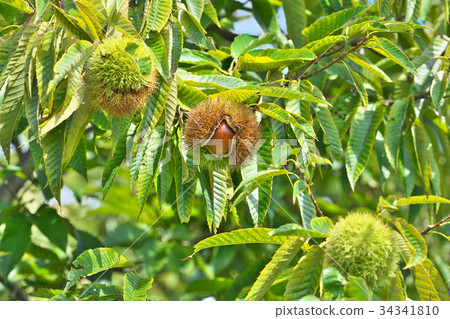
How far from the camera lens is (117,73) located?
109 cm

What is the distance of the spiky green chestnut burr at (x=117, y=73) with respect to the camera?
109 cm

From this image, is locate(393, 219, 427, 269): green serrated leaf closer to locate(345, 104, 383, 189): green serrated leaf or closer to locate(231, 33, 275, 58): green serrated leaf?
locate(345, 104, 383, 189): green serrated leaf

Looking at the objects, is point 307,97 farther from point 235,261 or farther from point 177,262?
point 235,261

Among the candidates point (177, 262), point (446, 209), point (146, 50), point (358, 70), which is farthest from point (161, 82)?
point (446, 209)

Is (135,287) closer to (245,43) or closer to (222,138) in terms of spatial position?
(222,138)

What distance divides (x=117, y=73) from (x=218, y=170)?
37cm

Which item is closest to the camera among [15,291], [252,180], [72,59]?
[72,59]

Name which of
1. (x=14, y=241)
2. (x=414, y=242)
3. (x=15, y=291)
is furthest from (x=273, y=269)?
(x=15, y=291)

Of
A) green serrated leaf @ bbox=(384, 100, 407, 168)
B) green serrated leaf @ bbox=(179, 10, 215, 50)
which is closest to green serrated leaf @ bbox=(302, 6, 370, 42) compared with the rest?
green serrated leaf @ bbox=(179, 10, 215, 50)

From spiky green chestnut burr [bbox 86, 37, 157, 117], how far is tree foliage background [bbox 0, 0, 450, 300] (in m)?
0.03

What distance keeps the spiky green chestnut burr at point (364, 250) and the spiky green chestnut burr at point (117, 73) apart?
0.56 meters

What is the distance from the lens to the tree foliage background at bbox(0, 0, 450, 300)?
110 centimetres

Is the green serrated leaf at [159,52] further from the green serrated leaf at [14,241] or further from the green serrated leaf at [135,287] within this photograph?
the green serrated leaf at [14,241]

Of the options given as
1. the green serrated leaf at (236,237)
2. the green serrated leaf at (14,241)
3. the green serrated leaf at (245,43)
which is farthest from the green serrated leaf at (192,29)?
the green serrated leaf at (14,241)
